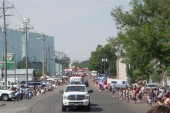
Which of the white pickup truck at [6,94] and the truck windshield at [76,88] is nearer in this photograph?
the truck windshield at [76,88]

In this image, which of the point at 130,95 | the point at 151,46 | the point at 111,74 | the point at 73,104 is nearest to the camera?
the point at 73,104

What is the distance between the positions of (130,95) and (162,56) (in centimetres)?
645

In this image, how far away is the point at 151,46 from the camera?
38500 millimetres

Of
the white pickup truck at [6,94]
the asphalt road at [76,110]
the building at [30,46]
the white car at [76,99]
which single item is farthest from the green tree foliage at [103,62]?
the white car at [76,99]

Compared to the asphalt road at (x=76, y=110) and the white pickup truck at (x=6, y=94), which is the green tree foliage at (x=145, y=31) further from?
the white pickup truck at (x=6, y=94)

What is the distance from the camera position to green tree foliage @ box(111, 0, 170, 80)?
36500 mm

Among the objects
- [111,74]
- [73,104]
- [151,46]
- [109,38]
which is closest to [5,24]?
[109,38]

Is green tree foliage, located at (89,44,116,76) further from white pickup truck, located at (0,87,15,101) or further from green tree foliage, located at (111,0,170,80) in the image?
green tree foliage, located at (111,0,170,80)

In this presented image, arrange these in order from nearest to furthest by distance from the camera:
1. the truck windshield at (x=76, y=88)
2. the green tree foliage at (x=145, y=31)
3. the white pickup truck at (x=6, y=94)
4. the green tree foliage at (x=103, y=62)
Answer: the truck windshield at (x=76, y=88), the green tree foliage at (x=145, y=31), the white pickup truck at (x=6, y=94), the green tree foliage at (x=103, y=62)

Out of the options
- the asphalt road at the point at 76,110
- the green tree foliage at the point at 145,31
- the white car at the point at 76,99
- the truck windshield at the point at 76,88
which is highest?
the green tree foliage at the point at 145,31

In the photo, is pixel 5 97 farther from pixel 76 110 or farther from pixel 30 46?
pixel 30 46

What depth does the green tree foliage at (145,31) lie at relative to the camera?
3650 cm

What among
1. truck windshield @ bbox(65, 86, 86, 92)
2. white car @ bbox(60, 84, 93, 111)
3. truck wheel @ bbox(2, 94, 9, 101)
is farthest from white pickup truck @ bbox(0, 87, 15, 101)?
white car @ bbox(60, 84, 93, 111)

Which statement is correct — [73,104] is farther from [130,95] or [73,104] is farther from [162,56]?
[130,95]
